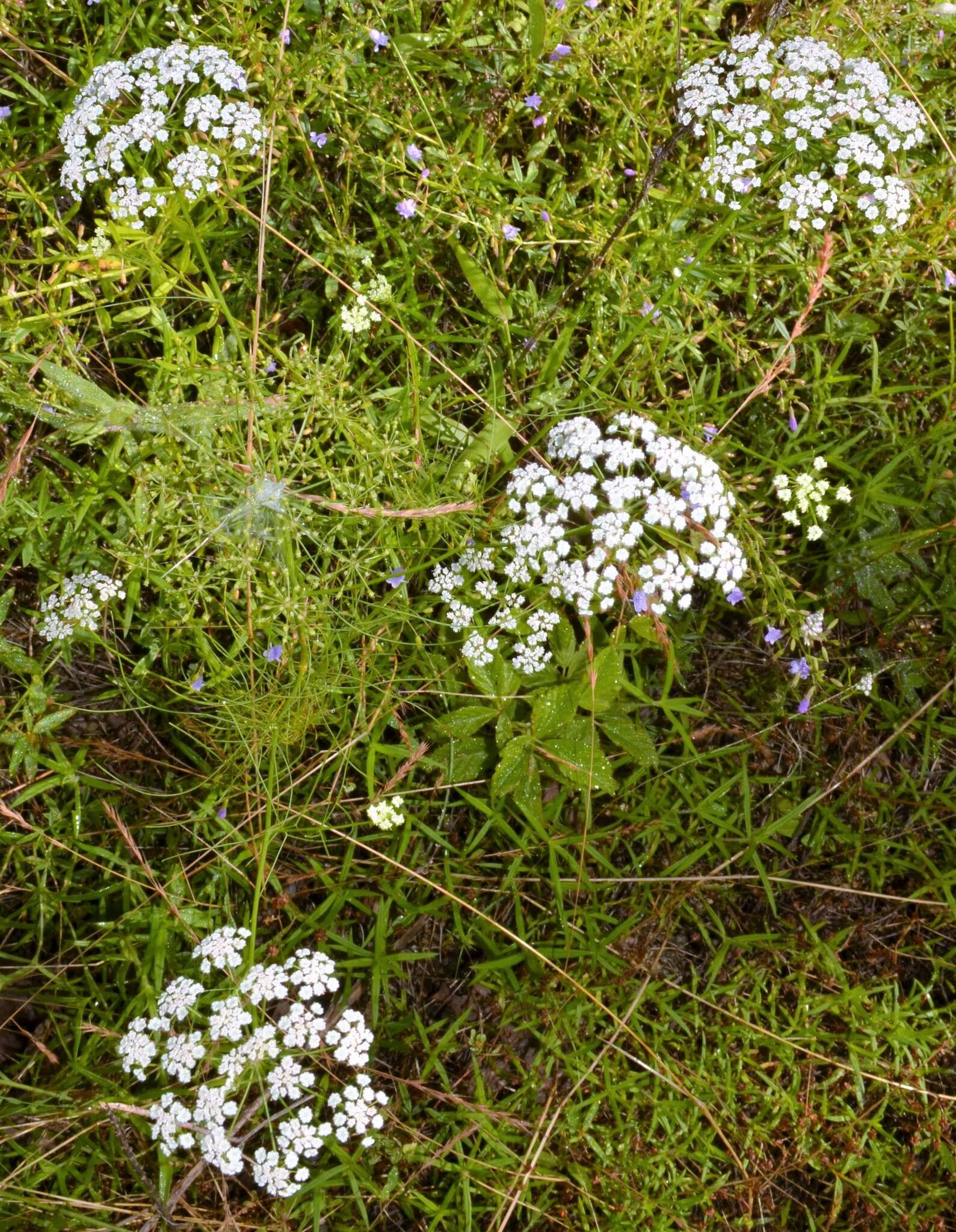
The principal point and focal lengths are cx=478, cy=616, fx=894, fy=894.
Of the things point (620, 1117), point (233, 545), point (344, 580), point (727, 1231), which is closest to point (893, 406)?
point (344, 580)

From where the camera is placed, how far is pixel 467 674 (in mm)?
2871

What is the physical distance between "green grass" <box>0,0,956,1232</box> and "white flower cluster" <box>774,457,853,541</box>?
0.07 m

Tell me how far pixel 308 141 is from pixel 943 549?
2.52 meters

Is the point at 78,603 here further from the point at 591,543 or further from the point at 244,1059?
the point at 591,543

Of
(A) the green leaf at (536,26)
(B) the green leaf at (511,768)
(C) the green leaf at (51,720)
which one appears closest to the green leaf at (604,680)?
(B) the green leaf at (511,768)

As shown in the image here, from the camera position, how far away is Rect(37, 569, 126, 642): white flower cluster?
2.66 meters

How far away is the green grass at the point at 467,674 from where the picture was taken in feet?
8.79

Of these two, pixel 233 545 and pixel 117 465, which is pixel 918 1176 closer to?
pixel 233 545

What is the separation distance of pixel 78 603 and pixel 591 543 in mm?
1543

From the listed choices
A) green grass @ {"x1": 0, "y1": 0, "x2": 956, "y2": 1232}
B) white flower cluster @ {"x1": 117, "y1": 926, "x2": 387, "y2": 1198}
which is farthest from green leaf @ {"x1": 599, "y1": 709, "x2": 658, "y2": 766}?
white flower cluster @ {"x1": 117, "y1": 926, "x2": 387, "y2": 1198}

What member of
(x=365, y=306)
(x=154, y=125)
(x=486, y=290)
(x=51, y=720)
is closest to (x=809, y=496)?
(x=486, y=290)

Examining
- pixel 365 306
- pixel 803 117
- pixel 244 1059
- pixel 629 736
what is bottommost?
pixel 244 1059

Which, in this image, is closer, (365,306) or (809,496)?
(365,306)

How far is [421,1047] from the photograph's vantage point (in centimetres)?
280
